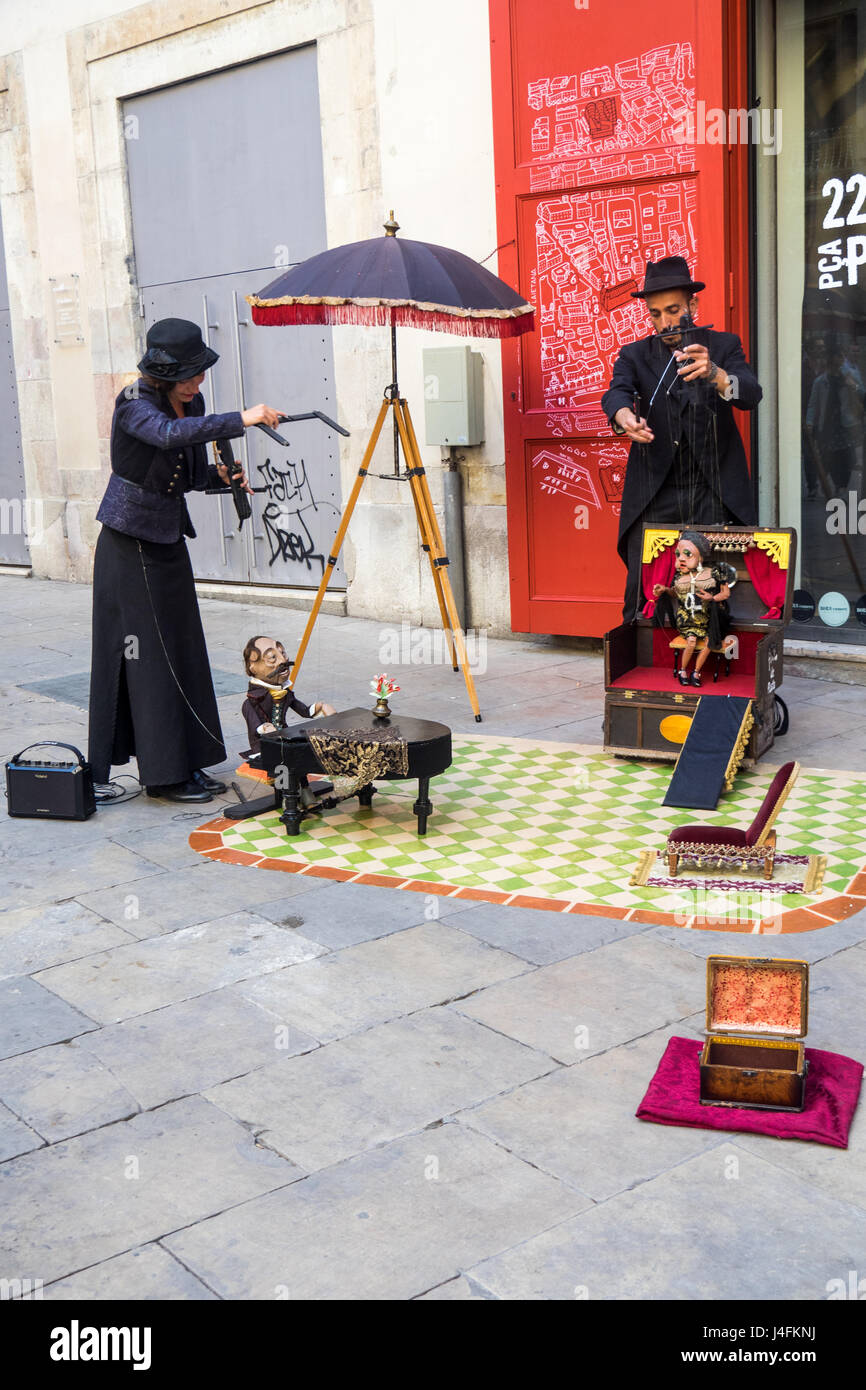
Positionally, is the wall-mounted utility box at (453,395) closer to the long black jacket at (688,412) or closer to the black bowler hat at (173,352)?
the long black jacket at (688,412)

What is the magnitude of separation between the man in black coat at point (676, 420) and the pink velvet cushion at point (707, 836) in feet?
6.02

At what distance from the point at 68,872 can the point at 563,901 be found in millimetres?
1942

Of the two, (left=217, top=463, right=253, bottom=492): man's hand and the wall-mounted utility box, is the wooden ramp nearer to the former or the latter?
(left=217, top=463, right=253, bottom=492): man's hand

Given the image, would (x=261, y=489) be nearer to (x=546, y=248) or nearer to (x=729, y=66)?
(x=546, y=248)

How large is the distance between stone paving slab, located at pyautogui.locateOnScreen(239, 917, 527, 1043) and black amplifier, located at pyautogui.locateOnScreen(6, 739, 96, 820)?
1.93 metres

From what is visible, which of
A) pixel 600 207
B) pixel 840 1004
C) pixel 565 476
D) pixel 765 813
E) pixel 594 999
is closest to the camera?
pixel 840 1004

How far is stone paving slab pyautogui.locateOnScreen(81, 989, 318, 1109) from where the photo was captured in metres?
3.87

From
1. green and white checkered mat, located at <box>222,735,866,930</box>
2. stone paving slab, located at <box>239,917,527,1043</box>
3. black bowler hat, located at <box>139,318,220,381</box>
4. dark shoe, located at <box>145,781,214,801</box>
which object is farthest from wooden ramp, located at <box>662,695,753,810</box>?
black bowler hat, located at <box>139,318,220,381</box>

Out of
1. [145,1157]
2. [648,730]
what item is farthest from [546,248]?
[145,1157]

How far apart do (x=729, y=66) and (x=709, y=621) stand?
3.33 metres

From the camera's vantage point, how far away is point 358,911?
16.5 ft

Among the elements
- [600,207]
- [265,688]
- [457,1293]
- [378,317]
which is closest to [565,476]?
[600,207]

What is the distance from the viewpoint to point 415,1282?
2.96 m

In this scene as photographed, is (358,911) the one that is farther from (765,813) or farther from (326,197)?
(326,197)
